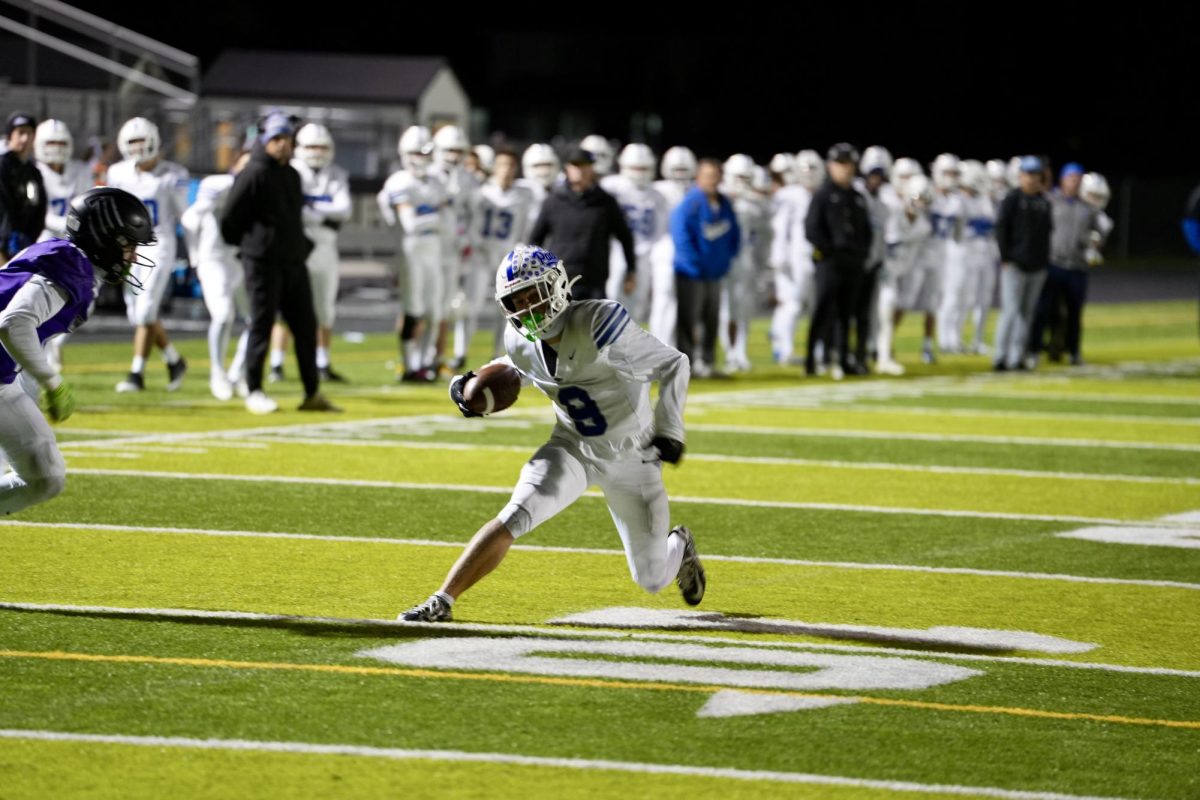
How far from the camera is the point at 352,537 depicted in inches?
314

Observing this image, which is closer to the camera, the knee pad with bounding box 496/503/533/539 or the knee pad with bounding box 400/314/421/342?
the knee pad with bounding box 496/503/533/539

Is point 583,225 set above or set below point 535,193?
below

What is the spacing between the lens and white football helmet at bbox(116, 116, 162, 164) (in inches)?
517

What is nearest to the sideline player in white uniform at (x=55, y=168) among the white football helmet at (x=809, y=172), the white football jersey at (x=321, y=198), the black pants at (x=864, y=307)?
the white football jersey at (x=321, y=198)

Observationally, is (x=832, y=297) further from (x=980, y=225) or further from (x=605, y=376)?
(x=605, y=376)

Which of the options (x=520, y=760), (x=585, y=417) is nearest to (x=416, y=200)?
(x=585, y=417)

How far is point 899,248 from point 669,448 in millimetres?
11969

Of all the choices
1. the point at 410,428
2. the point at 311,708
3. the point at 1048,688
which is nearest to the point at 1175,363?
the point at 410,428

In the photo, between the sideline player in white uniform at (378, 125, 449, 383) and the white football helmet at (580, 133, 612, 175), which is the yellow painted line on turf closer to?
the sideline player in white uniform at (378, 125, 449, 383)

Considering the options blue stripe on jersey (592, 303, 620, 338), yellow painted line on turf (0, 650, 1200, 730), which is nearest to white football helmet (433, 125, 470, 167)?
blue stripe on jersey (592, 303, 620, 338)

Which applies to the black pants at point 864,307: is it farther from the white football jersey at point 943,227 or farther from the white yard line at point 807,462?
the white yard line at point 807,462

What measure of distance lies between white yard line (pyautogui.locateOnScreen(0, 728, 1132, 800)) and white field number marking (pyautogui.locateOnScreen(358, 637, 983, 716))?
62 centimetres

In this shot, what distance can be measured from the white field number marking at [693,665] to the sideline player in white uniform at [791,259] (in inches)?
462

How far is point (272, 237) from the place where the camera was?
1205 cm
